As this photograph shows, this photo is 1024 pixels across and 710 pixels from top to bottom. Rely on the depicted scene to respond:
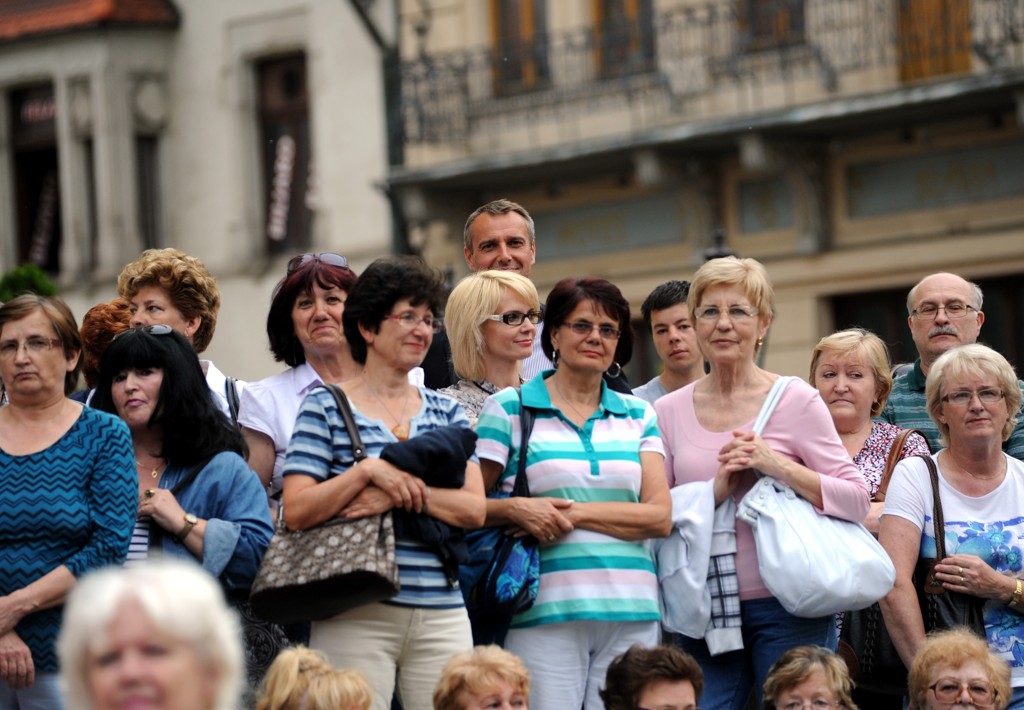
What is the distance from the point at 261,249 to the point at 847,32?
27.1ft

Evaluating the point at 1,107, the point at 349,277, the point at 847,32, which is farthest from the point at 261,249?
the point at 349,277

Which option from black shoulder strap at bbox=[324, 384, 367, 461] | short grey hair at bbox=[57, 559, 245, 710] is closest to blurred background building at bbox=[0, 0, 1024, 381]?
black shoulder strap at bbox=[324, 384, 367, 461]

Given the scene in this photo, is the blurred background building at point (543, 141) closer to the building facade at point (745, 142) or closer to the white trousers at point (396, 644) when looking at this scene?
the building facade at point (745, 142)

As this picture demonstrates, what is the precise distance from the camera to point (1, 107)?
24.7 m

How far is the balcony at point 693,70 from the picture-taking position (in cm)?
1692

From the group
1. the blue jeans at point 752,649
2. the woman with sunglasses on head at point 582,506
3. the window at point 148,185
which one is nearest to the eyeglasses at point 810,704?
the blue jeans at point 752,649

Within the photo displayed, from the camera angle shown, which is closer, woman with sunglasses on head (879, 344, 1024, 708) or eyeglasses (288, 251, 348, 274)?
woman with sunglasses on head (879, 344, 1024, 708)

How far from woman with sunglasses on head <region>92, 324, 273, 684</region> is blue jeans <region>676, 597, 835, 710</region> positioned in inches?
57.0

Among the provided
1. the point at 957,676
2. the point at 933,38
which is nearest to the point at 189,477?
the point at 957,676

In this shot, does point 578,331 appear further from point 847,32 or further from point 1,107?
point 1,107

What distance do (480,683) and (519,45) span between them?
14850 mm

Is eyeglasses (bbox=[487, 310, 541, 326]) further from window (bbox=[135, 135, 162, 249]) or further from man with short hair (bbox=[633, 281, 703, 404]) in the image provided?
window (bbox=[135, 135, 162, 249])

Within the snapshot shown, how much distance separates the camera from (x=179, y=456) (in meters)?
6.43

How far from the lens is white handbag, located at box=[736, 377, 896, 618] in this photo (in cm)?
623
